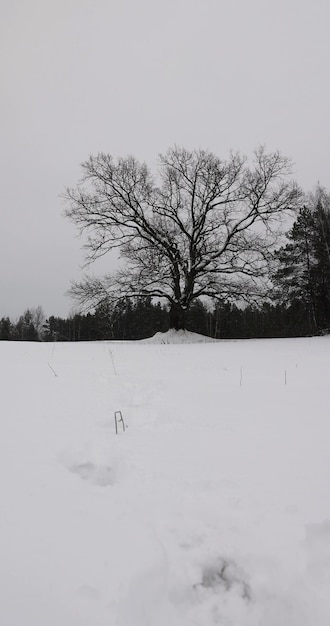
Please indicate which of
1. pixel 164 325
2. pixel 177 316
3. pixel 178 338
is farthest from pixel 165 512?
pixel 164 325

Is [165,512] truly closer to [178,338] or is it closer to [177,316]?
[178,338]

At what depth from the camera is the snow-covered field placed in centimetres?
132

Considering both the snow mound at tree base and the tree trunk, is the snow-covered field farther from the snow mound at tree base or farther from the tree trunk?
the tree trunk

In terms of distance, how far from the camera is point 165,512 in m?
1.77

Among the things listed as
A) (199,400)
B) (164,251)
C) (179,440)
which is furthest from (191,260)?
(179,440)

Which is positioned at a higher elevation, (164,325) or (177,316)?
(164,325)

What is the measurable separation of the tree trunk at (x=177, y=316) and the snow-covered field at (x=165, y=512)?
449 inches

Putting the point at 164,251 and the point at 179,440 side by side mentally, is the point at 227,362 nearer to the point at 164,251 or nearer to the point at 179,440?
the point at 179,440

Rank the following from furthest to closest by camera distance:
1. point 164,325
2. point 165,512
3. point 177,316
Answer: point 164,325 < point 177,316 < point 165,512

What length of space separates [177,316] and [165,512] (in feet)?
43.5

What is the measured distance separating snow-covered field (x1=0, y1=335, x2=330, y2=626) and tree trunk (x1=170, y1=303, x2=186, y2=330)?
1141 centimetres

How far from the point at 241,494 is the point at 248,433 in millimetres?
843

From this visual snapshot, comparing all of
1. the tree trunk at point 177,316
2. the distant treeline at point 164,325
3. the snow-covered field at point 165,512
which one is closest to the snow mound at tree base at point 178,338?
the tree trunk at point 177,316

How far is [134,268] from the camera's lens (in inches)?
569
